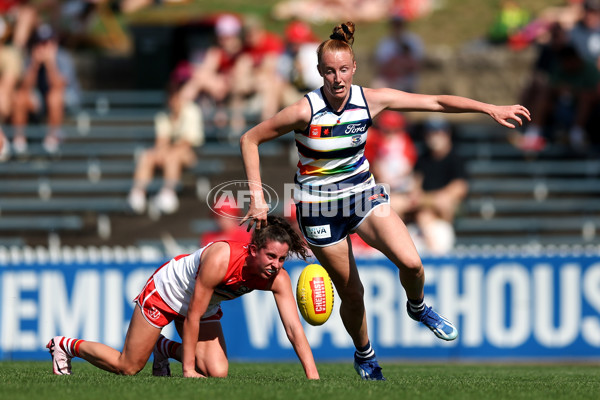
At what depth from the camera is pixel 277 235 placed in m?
6.98

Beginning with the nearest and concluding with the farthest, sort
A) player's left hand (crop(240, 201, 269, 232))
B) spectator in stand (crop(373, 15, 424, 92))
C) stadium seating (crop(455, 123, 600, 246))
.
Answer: player's left hand (crop(240, 201, 269, 232))
stadium seating (crop(455, 123, 600, 246))
spectator in stand (crop(373, 15, 424, 92))

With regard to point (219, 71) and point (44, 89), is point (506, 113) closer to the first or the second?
point (219, 71)

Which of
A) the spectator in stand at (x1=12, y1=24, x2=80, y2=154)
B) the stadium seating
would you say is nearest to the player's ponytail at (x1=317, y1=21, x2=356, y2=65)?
the stadium seating

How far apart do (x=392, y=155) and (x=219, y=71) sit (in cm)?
349

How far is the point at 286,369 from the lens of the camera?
31.8ft

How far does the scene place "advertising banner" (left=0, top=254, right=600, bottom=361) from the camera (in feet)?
38.2

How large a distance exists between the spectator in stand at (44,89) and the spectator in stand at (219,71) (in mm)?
2264

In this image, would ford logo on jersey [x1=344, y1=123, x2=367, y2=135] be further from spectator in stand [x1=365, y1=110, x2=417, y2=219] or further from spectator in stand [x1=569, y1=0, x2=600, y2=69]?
spectator in stand [x1=569, y1=0, x2=600, y2=69]

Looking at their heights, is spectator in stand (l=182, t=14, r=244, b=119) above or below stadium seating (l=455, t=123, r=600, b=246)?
above

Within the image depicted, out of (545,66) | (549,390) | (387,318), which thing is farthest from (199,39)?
(549,390)

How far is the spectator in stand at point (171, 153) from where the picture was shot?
1452cm

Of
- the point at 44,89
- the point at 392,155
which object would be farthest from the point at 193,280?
the point at 44,89

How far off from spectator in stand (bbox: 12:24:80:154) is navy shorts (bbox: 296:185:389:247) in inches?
373

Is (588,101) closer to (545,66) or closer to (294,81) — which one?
(545,66)
